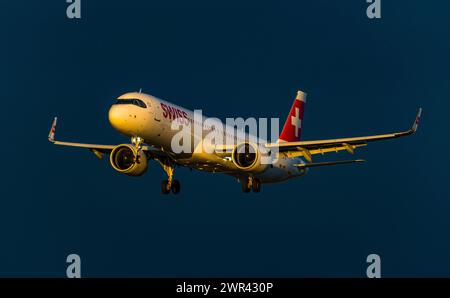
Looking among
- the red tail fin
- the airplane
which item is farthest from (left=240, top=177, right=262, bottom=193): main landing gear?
the red tail fin

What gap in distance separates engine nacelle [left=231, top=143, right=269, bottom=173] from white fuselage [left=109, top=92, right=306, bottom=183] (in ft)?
2.65

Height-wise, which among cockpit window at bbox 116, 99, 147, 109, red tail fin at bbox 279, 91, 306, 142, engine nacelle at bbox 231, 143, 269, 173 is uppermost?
red tail fin at bbox 279, 91, 306, 142

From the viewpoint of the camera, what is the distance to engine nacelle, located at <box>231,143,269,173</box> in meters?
76.4

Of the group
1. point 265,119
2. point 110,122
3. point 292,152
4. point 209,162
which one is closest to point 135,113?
point 110,122

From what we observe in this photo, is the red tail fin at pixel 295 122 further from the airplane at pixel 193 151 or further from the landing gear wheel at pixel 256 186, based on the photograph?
the landing gear wheel at pixel 256 186

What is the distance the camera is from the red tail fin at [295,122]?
306 ft

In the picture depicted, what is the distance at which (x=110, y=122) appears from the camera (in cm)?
7188

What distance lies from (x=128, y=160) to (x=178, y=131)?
4454 mm

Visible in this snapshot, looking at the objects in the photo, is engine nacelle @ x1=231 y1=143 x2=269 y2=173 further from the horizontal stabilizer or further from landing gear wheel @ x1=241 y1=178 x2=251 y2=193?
the horizontal stabilizer

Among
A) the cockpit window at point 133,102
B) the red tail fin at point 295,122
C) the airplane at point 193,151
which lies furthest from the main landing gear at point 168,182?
the red tail fin at point 295,122

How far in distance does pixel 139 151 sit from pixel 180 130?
9.88ft
